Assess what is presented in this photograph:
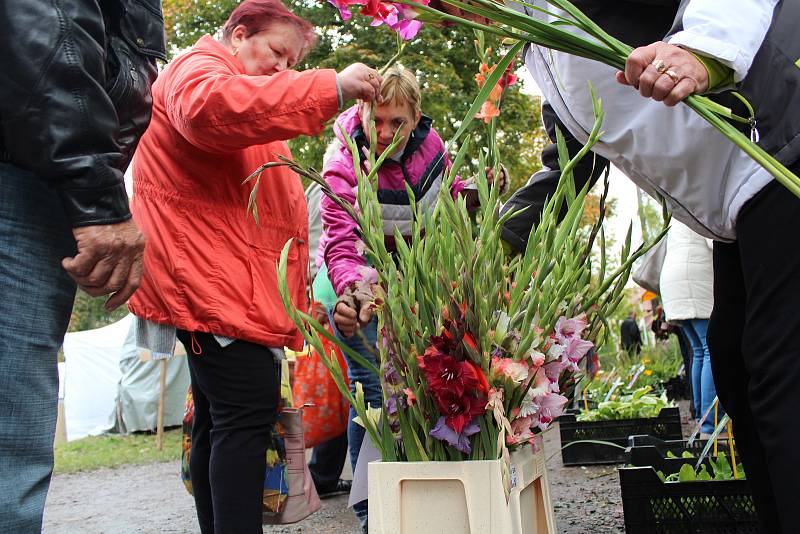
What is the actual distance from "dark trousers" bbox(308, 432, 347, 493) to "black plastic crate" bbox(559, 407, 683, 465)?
47.3 inches

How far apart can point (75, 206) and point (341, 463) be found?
10.8ft

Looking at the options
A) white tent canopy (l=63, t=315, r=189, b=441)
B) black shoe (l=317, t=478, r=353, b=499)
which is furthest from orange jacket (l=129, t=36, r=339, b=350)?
white tent canopy (l=63, t=315, r=189, b=441)

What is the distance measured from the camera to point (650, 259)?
657 cm

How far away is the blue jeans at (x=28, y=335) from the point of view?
1.69 meters

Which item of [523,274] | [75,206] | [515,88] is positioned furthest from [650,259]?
[515,88]

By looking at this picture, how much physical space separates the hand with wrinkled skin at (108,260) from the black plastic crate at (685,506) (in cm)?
155

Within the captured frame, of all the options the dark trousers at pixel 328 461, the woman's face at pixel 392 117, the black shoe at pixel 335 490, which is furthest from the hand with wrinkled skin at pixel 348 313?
the black shoe at pixel 335 490

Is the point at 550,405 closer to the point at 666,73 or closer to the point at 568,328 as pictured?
the point at 568,328

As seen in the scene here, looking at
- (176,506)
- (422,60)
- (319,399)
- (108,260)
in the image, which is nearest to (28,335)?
(108,260)

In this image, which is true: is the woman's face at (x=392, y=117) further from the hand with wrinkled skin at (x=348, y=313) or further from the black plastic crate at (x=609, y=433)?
the black plastic crate at (x=609, y=433)

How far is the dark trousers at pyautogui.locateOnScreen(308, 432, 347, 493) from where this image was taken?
15.5 feet

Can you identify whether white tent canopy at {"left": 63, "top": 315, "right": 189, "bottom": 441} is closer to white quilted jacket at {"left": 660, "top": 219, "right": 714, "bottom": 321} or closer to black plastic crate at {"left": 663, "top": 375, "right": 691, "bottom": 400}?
black plastic crate at {"left": 663, "top": 375, "right": 691, "bottom": 400}

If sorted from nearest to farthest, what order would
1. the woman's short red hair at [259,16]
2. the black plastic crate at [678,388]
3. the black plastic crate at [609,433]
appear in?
1. the woman's short red hair at [259,16]
2. the black plastic crate at [609,433]
3. the black plastic crate at [678,388]

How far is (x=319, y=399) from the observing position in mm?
4523
